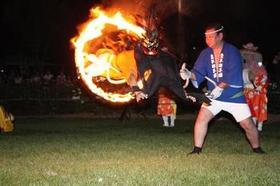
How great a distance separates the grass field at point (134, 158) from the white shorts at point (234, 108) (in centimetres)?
63

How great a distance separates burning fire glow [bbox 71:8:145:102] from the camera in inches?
434

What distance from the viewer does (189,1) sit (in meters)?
31.2

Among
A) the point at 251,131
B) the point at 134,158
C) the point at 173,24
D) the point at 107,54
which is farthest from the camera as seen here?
the point at 173,24

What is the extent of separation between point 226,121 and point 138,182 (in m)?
10.7

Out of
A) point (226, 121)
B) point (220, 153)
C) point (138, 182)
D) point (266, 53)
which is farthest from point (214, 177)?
point (266, 53)

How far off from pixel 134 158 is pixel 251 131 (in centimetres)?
194

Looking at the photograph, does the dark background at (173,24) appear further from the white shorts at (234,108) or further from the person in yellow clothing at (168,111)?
the white shorts at (234,108)

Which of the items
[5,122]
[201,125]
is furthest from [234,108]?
[5,122]

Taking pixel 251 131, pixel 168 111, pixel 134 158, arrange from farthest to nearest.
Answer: pixel 168 111 < pixel 251 131 < pixel 134 158

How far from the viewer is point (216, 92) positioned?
9.25 meters

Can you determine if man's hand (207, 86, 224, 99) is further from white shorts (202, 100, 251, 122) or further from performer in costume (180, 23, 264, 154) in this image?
white shorts (202, 100, 251, 122)

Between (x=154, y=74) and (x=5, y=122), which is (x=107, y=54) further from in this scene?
(x=5, y=122)

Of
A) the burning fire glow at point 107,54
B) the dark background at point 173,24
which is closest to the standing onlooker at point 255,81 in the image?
the burning fire glow at point 107,54

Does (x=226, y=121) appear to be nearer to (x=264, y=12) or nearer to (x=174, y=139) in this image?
(x=174, y=139)
